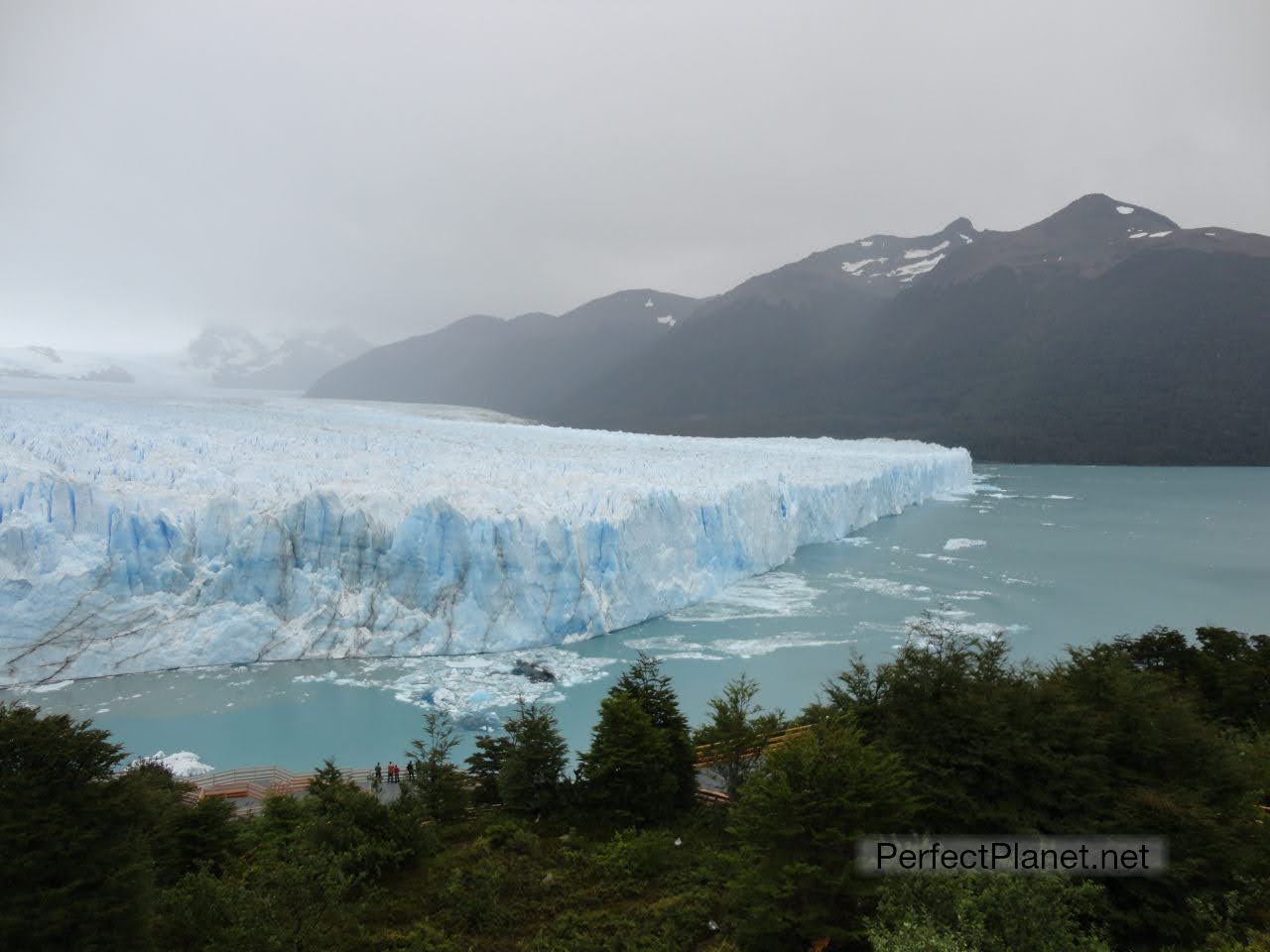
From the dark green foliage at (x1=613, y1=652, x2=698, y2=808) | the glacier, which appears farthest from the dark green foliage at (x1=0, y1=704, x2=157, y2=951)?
the glacier

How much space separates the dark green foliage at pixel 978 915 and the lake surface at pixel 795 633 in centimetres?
752

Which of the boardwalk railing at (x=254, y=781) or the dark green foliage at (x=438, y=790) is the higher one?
the dark green foliage at (x=438, y=790)

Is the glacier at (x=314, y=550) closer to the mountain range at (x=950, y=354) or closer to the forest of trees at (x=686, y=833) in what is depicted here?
the forest of trees at (x=686, y=833)

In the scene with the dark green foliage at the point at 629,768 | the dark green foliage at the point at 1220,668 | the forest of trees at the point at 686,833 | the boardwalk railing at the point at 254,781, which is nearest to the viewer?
the forest of trees at the point at 686,833

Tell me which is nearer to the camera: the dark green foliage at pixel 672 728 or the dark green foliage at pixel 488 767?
the dark green foliage at pixel 672 728

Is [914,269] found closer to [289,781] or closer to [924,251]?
[924,251]

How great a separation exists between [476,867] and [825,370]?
11240 centimetres

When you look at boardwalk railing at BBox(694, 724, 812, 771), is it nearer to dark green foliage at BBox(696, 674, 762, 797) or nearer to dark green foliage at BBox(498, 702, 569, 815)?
dark green foliage at BBox(696, 674, 762, 797)

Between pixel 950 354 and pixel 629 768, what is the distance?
109056 millimetres

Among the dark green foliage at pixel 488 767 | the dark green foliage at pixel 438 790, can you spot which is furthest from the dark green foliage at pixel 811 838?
the dark green foliage at pixel 488 767

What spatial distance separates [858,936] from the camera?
17.5 feet

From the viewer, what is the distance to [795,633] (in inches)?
686

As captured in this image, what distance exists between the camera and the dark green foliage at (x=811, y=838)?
5.52 m

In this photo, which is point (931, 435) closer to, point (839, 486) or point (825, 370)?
point (825, 370)
